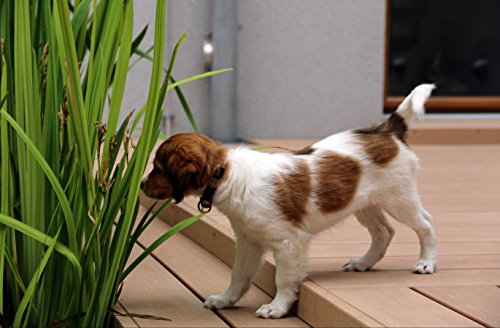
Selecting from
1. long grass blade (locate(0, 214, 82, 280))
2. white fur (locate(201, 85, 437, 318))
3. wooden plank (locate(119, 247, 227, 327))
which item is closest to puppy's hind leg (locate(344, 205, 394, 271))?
white fur (locate(201, 85, 437, 318))

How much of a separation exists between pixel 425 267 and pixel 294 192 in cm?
40

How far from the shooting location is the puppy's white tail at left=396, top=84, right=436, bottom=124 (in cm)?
236

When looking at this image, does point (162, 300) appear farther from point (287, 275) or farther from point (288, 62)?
point (288, 62)

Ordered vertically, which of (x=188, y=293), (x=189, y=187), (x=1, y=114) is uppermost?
(x=1, y=114)

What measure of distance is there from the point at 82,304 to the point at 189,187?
14.9 inches

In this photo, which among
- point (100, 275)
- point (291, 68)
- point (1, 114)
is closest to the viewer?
point (1, 114)

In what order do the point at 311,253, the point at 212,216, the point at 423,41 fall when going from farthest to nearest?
the point at 423,41 < the point at 212,216 < the point at 311,253

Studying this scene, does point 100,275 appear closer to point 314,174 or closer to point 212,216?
point 314,174

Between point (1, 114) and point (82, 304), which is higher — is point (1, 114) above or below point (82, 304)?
above

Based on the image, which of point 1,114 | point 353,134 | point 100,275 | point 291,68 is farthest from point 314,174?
point 291,68

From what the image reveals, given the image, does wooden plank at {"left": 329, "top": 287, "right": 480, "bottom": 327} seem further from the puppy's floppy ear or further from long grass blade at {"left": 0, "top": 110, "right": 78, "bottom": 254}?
long grass blade at {"left": 0, "top": 110, "right": 78, "bottom": 254}

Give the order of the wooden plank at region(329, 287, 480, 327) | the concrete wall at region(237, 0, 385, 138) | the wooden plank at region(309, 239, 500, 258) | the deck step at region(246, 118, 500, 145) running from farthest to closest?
the concrete wall at region(237, 0, 385, 138), the deck step at region(246, 118, 500, 145), the wooden plank at region(309, 239, 500, 258), the wooden plank at region(329, 287, 480, 327)

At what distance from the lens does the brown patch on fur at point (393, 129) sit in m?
2.40

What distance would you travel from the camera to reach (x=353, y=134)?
238 cm
